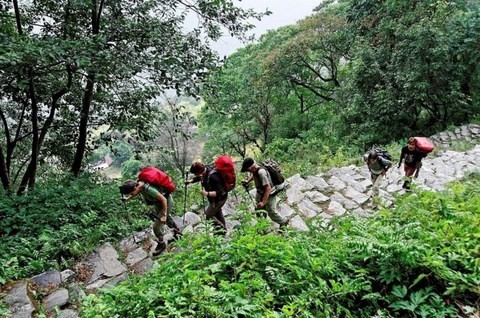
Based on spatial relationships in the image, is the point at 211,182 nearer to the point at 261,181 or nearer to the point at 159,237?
the point at 261,181

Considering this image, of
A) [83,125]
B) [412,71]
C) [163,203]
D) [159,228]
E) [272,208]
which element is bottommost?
[272,208]

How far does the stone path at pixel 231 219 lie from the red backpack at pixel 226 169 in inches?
22.8

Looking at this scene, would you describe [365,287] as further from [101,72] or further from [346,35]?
[346,35]

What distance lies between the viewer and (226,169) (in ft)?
18.3

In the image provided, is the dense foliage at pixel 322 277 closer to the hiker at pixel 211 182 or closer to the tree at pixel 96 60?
the hiker at pixel 211 182

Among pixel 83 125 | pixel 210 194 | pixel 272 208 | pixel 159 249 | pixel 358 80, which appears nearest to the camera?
pixel 210 194

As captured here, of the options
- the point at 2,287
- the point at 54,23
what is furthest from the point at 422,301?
the point at 54,23

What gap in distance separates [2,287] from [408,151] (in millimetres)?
7678

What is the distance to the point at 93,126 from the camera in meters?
10.4

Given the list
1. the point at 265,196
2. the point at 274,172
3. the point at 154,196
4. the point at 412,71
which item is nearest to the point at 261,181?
the point at 265,196

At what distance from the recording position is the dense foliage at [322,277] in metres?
2.52

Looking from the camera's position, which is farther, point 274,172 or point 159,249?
point 159,249

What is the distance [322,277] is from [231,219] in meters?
1.19

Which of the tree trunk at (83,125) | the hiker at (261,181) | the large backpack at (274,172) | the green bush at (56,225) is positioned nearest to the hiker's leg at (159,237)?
the green bush at (56,225)
